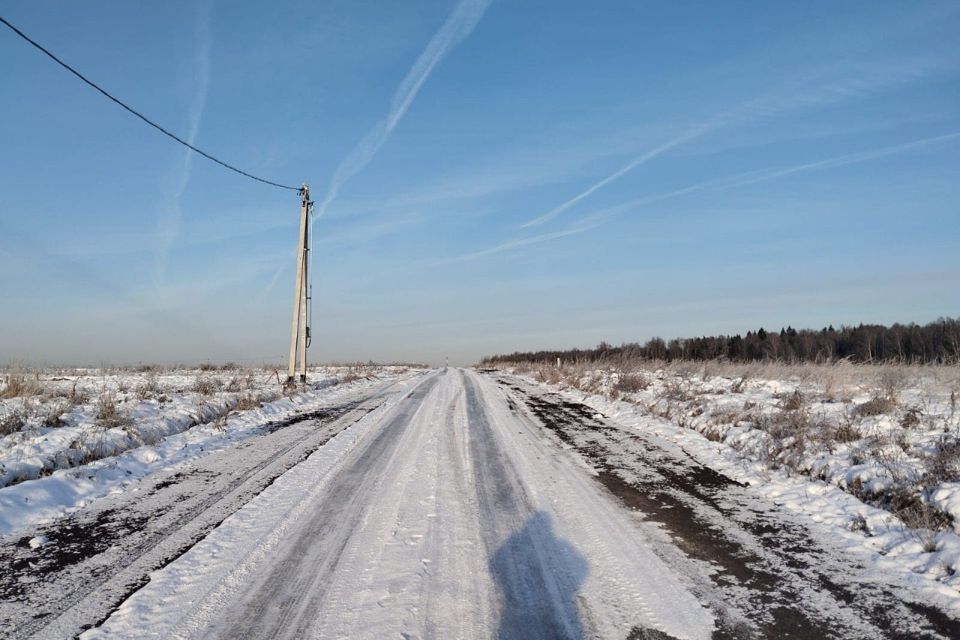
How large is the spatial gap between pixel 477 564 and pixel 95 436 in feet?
24.1

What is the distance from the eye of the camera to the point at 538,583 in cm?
363

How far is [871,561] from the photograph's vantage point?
13.6 ft

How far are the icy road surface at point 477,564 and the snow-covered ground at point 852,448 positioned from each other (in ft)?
1.52

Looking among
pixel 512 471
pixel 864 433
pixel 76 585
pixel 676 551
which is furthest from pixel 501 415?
pixel 76 585

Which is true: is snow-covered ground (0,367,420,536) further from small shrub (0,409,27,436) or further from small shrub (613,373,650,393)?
small shrub (613,373,650,393)

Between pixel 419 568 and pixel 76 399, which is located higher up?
pixel 76 399

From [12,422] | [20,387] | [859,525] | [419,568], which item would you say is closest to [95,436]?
[12,422]

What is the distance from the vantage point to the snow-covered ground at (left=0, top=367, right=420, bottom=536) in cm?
575

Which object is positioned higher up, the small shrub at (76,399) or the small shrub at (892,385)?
the small shrub at (892,385)

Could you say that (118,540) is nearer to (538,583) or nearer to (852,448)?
(538,583)

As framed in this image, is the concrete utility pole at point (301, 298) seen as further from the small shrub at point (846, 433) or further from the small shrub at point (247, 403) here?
the small shrub at point (846, 433)

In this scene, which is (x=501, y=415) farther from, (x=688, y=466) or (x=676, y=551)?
(x=676, y=551)

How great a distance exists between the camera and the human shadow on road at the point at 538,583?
3031 mm

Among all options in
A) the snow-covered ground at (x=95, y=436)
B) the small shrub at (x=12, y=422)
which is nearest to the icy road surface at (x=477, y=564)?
the snow-covered ground at (x=95, y=436)
